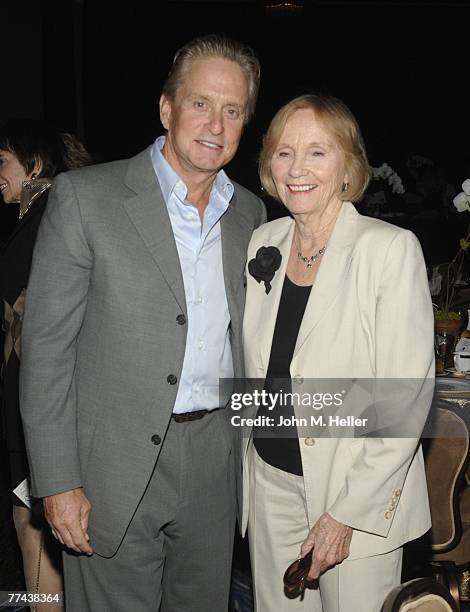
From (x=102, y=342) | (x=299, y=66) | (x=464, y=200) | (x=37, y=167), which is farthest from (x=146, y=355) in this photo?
(x=299, y=66)

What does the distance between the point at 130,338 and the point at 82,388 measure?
19cm

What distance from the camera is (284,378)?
199 cm

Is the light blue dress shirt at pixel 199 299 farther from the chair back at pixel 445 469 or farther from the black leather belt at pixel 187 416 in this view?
the chair back at pixel 445 469

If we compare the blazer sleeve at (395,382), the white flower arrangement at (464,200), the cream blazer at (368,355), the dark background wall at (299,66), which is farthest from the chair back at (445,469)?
the dark background wall at (299,66)

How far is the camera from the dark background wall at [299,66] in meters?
10.6

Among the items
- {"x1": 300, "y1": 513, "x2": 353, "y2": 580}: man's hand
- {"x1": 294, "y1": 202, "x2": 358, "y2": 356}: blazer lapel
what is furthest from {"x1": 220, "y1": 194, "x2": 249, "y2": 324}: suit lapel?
{"x1": 300, "y1": 513, "x2": 353, "y2": 580}: man's hand

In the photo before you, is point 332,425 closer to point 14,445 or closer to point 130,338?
point 130,338

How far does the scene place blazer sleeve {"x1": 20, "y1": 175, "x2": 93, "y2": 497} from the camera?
1.86 m

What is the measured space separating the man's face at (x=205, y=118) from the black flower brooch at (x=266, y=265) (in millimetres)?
261

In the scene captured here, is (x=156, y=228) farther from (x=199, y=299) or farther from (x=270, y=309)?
(x=270, y=309)

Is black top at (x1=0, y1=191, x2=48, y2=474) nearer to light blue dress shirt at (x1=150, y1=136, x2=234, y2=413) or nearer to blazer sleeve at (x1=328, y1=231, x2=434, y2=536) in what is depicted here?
light blue dress shirt at (x1=150, y1=136, x2=234, y2=413)

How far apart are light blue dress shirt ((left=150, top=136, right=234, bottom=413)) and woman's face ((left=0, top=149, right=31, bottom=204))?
954mm

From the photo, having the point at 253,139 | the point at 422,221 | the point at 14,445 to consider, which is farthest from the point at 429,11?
the point at 14,445

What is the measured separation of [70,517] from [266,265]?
0.83 meters
